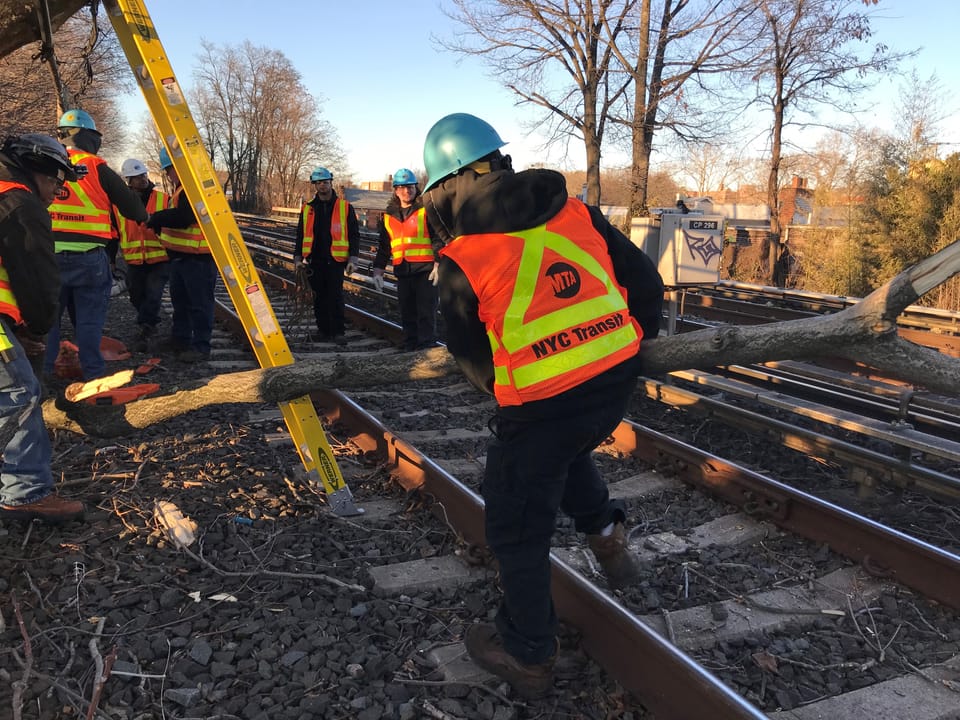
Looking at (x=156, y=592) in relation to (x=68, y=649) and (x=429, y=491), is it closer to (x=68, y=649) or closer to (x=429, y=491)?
(x=68, y=649)

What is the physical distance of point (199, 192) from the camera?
397cm

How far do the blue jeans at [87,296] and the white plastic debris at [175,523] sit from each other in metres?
2.57

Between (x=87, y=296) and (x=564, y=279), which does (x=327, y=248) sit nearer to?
(x=87, y=296)

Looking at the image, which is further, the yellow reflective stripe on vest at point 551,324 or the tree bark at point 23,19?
the tree bark at point 23,19

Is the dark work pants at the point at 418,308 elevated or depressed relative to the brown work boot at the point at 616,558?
elevated

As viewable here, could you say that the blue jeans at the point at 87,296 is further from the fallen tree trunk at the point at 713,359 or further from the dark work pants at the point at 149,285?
the dark work pants at the point at 149,285

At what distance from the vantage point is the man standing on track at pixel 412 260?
7.90 metres

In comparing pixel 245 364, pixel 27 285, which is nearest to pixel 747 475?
pixel 27 285

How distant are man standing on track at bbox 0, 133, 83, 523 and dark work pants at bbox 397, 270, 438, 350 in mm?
4376

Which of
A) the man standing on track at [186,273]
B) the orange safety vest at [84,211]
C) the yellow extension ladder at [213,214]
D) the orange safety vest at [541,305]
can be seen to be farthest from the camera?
the man standing on track at [186,273]

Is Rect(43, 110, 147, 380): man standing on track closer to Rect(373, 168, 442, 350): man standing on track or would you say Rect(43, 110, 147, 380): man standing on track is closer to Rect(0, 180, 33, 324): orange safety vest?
Rect(0, 180, 33, 324): orange safety vest

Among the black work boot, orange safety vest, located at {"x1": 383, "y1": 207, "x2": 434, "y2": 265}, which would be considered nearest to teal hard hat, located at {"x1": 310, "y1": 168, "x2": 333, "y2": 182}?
orange safety vest, located at {"x1": 383, "y1": 207, "x2": 434, "y2": 265}

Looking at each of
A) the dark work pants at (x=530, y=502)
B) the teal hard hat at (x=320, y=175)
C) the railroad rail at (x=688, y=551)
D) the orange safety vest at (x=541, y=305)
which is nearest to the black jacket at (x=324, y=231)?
the teal hard hat at (x=320, y=175)

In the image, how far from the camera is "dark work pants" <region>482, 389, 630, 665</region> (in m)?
2.48
